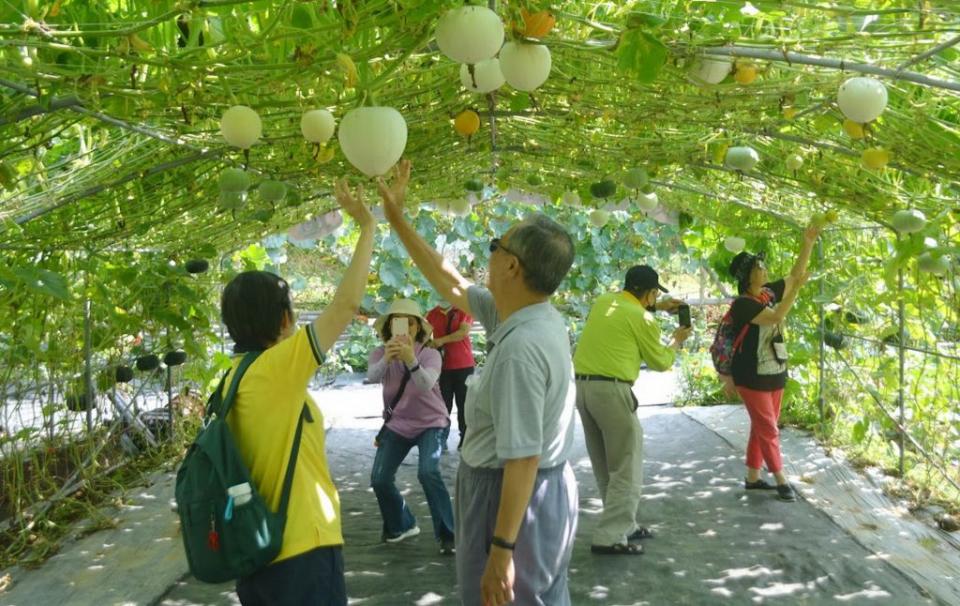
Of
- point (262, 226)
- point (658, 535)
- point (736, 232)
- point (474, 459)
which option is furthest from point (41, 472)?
point (736, 232)

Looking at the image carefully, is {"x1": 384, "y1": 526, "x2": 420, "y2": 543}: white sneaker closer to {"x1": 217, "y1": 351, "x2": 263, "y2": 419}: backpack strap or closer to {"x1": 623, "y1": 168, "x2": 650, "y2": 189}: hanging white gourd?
{"x1": 623, "y1": 168, "x2": 650, "y2": 189}: hanging white gourd

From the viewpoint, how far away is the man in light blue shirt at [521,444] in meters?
1.79

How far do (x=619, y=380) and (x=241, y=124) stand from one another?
212cm

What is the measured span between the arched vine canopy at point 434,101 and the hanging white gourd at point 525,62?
0.14ft

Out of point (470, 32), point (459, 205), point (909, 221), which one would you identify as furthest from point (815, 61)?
point (459, 205)

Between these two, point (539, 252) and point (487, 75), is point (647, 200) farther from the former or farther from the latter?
point (539, 252)

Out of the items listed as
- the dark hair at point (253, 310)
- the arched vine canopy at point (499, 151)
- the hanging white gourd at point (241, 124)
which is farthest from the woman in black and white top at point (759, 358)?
the dark hair at point (253, 310)

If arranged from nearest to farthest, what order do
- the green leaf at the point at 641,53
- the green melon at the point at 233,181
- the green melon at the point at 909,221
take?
the green leaf at the point at 641,53 < the green melon at the point at 233,181 < the green melon at the point at 909,221

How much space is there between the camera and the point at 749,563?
149 inches

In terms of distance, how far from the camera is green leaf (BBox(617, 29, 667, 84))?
2043mm

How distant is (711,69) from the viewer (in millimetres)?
2686

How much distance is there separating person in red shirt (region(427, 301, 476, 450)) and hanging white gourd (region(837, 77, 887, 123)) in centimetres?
351

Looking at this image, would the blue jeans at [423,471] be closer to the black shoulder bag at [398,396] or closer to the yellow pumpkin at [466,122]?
the black shoulder bag at [398,396]

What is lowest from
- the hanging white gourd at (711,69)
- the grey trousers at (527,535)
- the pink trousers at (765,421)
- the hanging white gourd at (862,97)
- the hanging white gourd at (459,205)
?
the pink trousers at (765,421)
